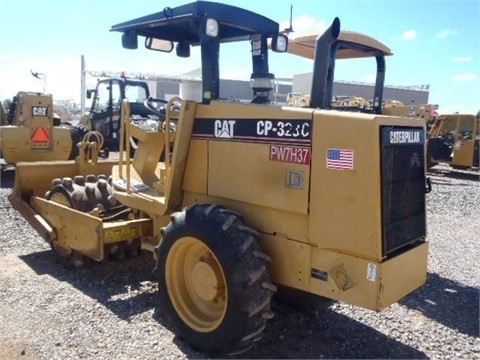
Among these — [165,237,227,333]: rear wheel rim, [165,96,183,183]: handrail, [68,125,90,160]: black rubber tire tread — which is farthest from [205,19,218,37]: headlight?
[68,125,90,160]: black rubber tire tread

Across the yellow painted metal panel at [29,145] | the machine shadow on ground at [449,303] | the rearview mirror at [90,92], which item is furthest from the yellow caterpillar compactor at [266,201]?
the rearview mirror at [90,92]

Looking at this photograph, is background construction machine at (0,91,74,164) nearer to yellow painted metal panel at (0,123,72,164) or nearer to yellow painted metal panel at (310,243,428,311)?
yellow painted metal panel at (0,123,72,164)

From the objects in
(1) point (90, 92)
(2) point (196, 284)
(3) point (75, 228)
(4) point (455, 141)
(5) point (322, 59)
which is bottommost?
(2) point (196, 284)

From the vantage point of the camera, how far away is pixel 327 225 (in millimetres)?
3043

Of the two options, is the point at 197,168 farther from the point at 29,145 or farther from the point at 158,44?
the point at 29,145

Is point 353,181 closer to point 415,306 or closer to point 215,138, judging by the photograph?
point 215,138

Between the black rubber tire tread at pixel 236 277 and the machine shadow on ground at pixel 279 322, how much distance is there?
0.94ft

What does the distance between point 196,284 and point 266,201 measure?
85 cm

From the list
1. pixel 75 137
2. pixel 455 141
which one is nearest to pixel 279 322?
pixel 75 137

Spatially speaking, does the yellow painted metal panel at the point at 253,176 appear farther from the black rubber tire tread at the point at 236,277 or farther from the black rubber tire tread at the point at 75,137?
the black rubber tire tread at the point at 75,137

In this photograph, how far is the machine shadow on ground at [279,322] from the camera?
3.50 m

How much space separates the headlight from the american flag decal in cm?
146

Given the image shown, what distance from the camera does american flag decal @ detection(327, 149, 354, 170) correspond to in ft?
9.58

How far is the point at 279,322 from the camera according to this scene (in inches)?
154
